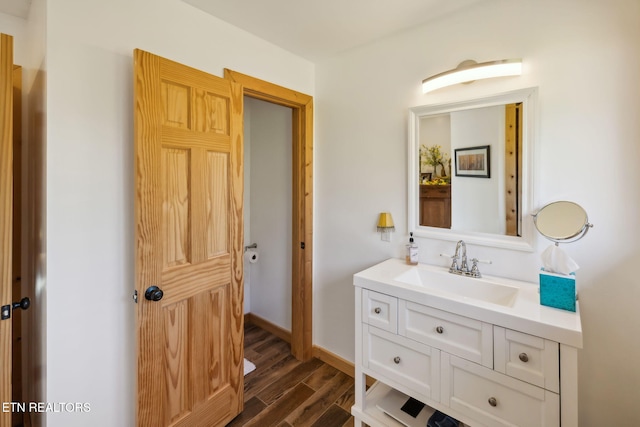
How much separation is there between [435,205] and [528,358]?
3.05 feet

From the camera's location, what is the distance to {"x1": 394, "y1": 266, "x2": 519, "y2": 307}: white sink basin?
146 centimetres

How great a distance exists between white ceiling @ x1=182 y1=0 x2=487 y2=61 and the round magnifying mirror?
119 centimetres

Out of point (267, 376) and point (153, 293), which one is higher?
point (153, 293)

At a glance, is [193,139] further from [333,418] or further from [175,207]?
[333,418]

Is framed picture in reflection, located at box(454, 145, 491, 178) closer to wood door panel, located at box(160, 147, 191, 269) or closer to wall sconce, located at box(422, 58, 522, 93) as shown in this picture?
wall sconce, located at box(422, 58, 522, 93)

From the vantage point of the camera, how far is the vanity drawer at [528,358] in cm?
109

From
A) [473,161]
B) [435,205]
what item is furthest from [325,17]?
[435,205]

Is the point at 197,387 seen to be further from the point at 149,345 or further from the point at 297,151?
the point at 297,151

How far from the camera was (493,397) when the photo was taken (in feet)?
4.05

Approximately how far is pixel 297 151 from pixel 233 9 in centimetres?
102

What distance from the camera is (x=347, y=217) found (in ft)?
7.42

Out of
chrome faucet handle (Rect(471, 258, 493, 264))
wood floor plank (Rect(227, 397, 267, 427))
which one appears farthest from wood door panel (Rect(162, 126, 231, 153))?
wood floor plank (Rect(227, 397, 267, 427))

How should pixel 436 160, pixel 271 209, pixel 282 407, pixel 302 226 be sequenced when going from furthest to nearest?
pixel 271 209, pixel 302 226, pixel 282 407, pixel 436 160

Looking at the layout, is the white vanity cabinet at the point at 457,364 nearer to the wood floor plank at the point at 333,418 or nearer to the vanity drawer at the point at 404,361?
the vanity drawer at the point at 404,361
